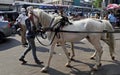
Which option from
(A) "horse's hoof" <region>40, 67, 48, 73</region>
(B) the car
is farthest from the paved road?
(B) the car

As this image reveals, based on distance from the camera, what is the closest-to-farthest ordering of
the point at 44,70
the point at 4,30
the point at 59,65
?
1. the point at 44,70
2. the point at 59,65
3. the point at 4,30

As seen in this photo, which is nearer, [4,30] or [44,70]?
[44,70]

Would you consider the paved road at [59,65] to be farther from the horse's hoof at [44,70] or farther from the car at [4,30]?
the car at [4,30]

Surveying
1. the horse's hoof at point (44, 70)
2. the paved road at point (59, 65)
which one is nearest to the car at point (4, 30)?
the paved road at point (59, 65)

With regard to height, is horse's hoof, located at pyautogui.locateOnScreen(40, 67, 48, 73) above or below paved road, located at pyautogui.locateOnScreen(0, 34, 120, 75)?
above

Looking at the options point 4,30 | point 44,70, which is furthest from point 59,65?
point 4,30

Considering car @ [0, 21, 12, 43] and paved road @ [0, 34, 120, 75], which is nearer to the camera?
paved road @ [0, 34, 120, 75]

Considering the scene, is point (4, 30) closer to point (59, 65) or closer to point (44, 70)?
point (59, 65)

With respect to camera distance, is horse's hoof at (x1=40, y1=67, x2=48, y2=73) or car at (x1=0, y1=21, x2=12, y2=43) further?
car at (x1=0, y1=21, x2=12, y2=43)

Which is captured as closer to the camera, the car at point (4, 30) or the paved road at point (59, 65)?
the paved road at point (59, 65)

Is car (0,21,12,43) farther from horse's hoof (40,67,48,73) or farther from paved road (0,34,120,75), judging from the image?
horse's hoof (40,67,48,73)

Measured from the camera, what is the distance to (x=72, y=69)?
8281 mm

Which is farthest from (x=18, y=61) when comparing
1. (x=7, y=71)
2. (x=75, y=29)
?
(x=75, y=29)

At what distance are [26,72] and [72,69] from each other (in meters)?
1.50
